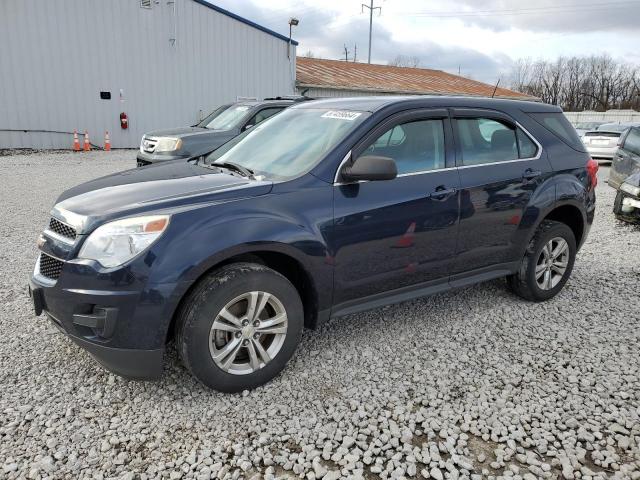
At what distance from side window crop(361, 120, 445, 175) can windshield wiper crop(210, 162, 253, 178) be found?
806 mm

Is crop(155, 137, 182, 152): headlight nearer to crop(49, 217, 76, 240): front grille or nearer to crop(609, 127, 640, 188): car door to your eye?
crop(49, 217, 76, 240): front grille

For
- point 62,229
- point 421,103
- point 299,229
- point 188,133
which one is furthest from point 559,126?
point 188,133

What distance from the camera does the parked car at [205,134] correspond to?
29.9 ft

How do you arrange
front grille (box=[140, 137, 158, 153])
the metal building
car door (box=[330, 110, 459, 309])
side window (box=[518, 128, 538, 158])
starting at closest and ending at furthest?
car door (box=[330, 110, 459, 309]), side window (box=[518, 128, 538, 158]), front grille (box=[140, 137, 158, 153]), the metal building

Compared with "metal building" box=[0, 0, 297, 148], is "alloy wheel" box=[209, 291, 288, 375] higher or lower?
lower

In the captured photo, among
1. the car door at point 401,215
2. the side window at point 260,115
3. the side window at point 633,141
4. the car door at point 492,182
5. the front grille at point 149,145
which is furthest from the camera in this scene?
the side window at point 260,115

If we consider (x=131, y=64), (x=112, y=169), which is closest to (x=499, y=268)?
(x=112, y=169)

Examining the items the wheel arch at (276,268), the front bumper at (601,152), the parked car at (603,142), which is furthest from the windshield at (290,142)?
the front bumper at (601,152)

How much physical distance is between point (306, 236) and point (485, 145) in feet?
6.08

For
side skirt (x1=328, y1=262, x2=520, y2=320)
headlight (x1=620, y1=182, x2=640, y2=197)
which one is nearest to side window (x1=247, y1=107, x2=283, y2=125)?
headlight (x1=620, y1=182, x2=640, y2=197)

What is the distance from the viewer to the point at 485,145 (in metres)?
3.97

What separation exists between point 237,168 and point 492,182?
6.44 feet

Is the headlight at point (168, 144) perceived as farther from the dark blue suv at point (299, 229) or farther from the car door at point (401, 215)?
the car door at point (401, 215)

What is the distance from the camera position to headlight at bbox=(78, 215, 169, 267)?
8.62ft
